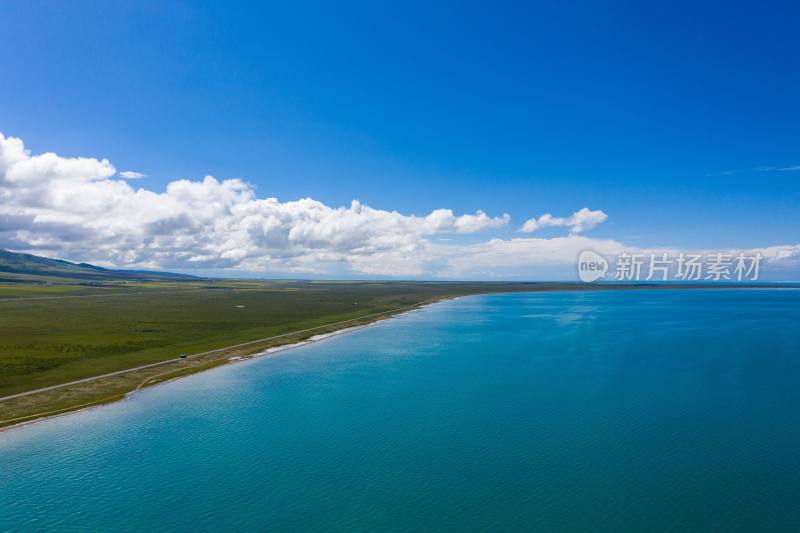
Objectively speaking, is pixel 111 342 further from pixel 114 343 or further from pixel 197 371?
pixel 197 371

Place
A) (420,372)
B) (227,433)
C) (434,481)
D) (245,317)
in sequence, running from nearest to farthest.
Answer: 1. (434,481)
2. (227,433)
3. (420,372)
4. (245,317)

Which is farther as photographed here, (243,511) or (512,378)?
(512,378)

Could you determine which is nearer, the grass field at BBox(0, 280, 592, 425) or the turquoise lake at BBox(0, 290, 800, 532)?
the turquoise lake at BBox(0, 290, 800, 532)

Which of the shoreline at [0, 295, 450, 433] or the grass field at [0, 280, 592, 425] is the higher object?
the grass field at [0, 280, 592, 425]

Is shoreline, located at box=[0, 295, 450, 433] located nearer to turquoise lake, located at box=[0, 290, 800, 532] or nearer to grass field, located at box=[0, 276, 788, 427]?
grass field, located at box=[0, 276, 788, 427]

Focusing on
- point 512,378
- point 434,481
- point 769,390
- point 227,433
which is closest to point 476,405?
point 512,378

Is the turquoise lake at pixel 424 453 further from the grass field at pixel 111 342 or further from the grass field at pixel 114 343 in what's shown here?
the grass field at pixel 111 342

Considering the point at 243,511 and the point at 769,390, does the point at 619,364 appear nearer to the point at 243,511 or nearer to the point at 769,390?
the point at 769,390

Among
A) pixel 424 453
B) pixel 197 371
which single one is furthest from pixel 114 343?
pixel 424 453

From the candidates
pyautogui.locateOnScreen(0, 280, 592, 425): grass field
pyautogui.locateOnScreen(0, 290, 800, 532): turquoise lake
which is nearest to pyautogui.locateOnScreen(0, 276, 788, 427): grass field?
pyautogui.locateOnScreen(0, 280, 592, 425): grass field
